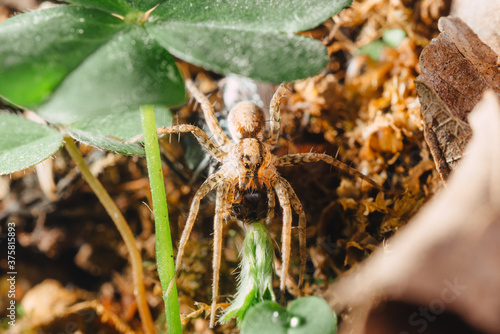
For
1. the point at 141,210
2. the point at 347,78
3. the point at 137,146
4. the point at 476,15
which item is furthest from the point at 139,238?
the point at 476,15

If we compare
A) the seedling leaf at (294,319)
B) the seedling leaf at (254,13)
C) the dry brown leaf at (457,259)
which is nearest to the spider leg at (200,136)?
the seedling leaf at (254,13)

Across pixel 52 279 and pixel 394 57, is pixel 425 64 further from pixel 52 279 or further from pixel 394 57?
pixel 52 279

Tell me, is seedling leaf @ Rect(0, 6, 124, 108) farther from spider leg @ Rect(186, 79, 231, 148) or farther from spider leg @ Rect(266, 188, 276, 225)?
spider leg @ Rect(266, 188, 276, 225)

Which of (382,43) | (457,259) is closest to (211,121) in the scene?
(382,43)

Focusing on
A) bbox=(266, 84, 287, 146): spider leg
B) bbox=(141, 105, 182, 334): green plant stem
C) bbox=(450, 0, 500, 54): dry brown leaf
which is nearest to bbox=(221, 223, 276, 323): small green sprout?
bbox=(141, 105, 182, 334): green plant stem

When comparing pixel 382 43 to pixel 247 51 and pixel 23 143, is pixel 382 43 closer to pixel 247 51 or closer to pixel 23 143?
pixel 247 51

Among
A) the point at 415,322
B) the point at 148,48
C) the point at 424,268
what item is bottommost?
the point at 415,322

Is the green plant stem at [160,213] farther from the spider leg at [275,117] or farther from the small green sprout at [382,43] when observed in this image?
the small green sprout at [382,43]
